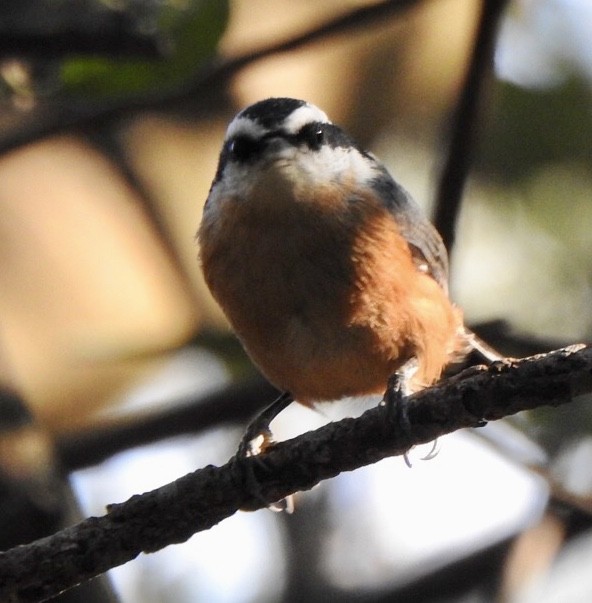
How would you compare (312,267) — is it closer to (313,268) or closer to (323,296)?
(313,268)

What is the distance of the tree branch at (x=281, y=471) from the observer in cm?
359

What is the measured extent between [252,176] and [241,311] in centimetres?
58

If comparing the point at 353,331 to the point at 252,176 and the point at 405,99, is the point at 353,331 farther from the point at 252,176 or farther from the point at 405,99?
the point at 405,99

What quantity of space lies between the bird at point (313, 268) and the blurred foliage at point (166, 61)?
1017 millimetres

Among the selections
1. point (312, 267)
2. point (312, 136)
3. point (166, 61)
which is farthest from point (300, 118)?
point (166, 61)

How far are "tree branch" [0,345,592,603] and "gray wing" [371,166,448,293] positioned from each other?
137 cm

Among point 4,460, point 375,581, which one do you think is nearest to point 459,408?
point 4,460

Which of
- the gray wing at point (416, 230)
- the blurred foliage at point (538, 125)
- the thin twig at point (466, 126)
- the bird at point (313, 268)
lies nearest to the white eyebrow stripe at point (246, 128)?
the bird at point (313, 268)

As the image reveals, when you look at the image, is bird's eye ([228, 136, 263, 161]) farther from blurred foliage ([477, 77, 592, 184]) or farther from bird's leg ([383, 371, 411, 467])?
blurred foliage ([477, 77, 592, 184])

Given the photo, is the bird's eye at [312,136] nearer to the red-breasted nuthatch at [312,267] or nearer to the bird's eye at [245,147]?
the red-breasted nuthatch at [312,267]

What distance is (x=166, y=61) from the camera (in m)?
6.05

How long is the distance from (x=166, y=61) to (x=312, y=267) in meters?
1.90

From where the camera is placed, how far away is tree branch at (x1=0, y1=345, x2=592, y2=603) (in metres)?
3.59

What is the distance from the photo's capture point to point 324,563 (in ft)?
22.8
